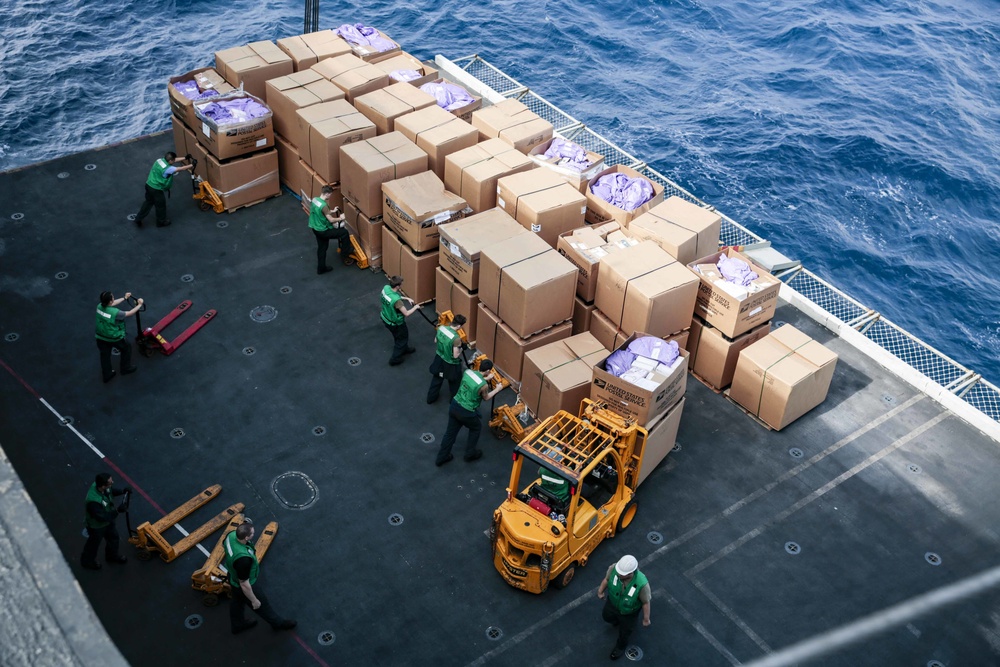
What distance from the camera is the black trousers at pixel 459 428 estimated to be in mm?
11164

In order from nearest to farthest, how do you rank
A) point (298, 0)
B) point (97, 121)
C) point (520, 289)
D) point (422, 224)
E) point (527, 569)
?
point (527, 569) < point (520, 289) < point (422, 224) < point (97, 121) < point (298, 0)

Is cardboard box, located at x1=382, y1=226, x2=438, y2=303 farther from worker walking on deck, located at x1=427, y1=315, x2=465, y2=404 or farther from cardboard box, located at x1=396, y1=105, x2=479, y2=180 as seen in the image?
worker walking on deck, located at x1=427, y1=315, x2=465, y2=404

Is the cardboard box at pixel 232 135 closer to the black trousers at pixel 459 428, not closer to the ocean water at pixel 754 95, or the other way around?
the ocean water at pixel 754 95

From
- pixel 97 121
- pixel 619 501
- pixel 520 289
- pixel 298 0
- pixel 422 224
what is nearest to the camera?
pixel 619 501

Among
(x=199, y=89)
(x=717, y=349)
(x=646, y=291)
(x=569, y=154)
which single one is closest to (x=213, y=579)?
(x=646, y=291)

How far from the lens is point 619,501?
1065 cm

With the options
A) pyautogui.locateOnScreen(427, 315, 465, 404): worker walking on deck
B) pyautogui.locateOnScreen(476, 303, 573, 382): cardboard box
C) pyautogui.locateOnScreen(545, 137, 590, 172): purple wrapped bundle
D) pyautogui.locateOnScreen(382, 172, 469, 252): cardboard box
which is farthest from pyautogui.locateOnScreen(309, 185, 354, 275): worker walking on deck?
pyautogui.locateOnScreen(545, 137, 590, 172): purple wrapped bundle

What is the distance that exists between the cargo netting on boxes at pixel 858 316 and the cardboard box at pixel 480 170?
8.04 ft

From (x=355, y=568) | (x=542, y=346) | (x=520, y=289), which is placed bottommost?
(x=355, y=568)

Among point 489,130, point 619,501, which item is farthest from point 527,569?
point 489,130

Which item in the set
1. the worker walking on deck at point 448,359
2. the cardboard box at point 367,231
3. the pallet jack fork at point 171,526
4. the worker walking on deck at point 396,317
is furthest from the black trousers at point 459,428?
the cardboard box at point 367,231

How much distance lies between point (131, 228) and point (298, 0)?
18.0 m

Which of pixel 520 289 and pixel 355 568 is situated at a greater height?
pixel 520 289

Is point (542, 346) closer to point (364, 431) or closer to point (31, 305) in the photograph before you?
point (364, 431)
